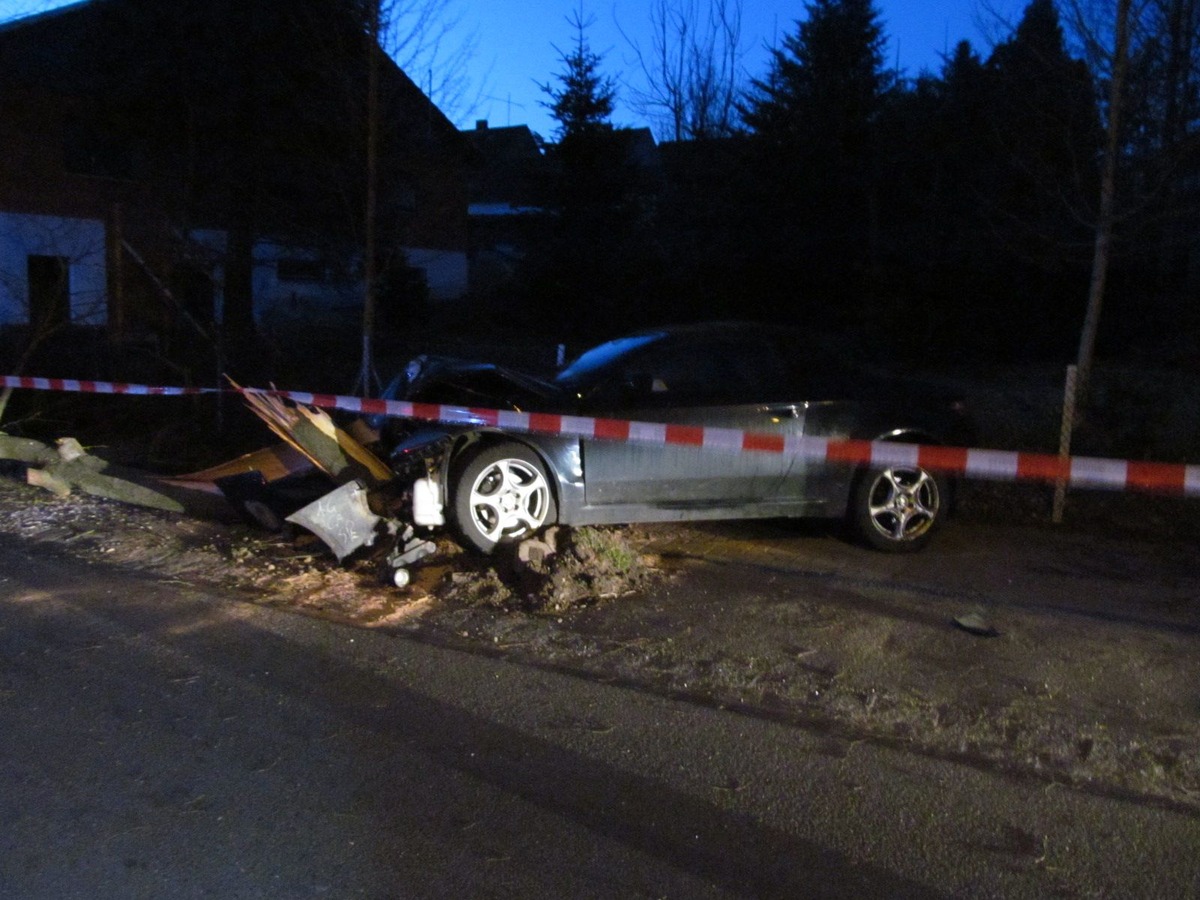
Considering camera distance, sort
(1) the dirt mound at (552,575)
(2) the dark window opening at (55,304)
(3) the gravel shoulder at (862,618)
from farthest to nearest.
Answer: (2) the dark window opening at (55,304) → (1) the dirt mound at (552,575) → (3) the gravel shoulder at (862,618)

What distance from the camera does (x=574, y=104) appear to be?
24938 millimetres

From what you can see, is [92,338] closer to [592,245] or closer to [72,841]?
[72,841]

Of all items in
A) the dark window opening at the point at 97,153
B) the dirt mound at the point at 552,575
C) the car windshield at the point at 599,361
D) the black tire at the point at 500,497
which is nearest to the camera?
the dirt mound at the point at 552,575

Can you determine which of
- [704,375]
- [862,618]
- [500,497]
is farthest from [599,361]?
[862,618]

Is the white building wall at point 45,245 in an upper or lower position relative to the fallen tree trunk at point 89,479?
upper

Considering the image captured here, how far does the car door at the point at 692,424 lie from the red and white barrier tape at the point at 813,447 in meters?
0.11

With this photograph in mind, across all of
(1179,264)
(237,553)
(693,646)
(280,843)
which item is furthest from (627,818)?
(1179,264)

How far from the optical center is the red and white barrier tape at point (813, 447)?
20.0 feet

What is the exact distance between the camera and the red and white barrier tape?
6.10m

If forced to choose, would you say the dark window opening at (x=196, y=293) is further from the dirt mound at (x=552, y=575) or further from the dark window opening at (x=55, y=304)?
the dirt mound at (x=552, y=575)

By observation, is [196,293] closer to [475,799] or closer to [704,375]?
[704,375]

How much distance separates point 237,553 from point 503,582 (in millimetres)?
1889

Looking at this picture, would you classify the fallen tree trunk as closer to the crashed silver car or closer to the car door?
the crashed silver car

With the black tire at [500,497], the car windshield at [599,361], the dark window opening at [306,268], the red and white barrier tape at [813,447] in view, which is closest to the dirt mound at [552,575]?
the black tire at [500,497]
